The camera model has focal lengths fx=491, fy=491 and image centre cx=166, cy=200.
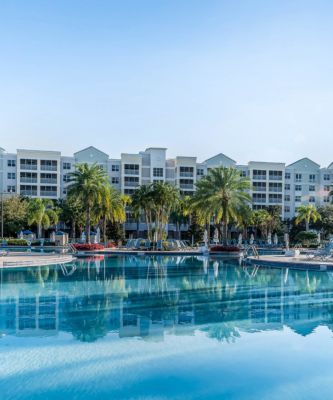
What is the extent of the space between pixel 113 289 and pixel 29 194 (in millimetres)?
57578

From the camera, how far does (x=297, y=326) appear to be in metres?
13.1

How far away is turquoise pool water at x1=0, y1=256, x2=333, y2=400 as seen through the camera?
835 cm

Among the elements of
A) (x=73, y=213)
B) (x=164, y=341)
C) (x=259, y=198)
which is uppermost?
(x=259, y=198)

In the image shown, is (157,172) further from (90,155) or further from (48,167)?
(48,167)

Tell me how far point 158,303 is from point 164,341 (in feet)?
16.5

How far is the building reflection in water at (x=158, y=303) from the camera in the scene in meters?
12.6

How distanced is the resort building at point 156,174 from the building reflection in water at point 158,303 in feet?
153

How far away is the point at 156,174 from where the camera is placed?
78125 millimetres

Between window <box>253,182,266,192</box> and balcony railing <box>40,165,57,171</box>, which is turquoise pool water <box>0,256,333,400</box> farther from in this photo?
window <box>253,182,266,192</box>

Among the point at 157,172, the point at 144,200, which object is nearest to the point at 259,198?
the point at 157,172

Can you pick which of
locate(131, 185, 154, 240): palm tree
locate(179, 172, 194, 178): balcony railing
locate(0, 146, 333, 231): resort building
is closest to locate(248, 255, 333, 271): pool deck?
locate(131, 185, 154, 240): palm tree

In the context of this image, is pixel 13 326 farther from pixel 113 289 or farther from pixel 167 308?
pixel 113 289

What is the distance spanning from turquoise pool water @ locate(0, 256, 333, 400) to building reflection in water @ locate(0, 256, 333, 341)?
3cm

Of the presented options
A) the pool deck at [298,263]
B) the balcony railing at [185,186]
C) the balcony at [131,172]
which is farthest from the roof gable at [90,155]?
the pool deck at [298,263]
